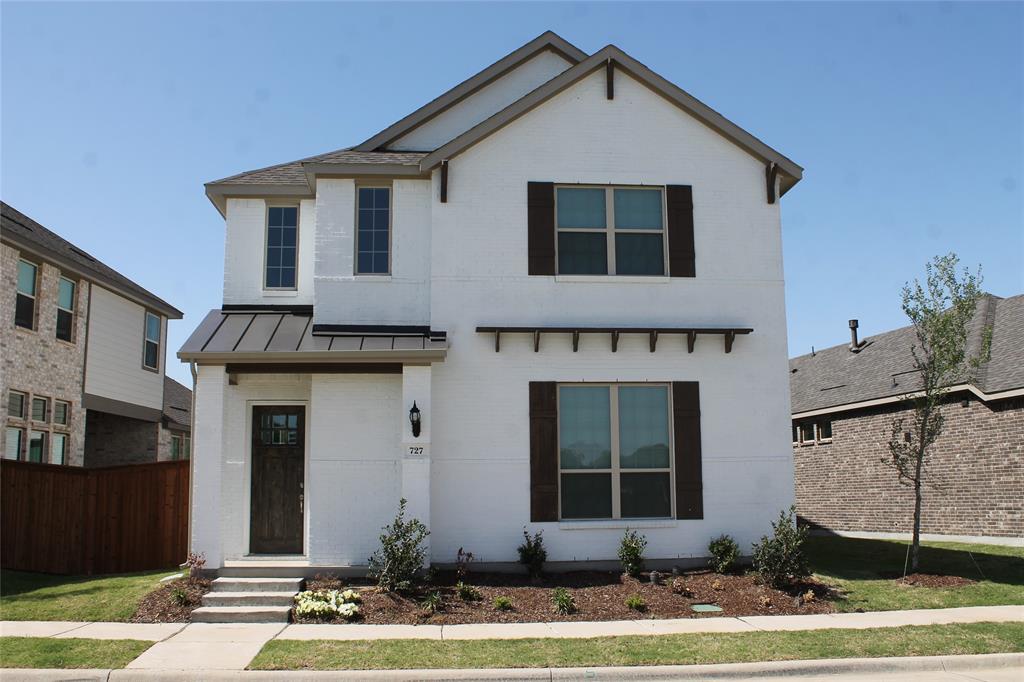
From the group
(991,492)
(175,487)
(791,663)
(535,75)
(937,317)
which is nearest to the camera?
(791,663)

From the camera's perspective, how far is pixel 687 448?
13797mm

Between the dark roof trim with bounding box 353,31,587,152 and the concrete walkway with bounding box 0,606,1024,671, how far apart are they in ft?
29.9

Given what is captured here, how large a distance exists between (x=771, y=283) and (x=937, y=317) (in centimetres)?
262

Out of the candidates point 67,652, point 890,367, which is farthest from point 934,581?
point 67,652

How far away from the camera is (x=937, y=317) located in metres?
13.8

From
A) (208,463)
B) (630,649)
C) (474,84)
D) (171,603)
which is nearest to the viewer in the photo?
(630,649)

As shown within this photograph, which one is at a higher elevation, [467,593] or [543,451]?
[543,451]

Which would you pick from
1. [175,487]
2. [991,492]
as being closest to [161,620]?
[175,487]

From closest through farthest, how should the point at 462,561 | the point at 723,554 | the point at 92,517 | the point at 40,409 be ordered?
1. the point at 462,561
2. the point at 723,554
3. the point at 92,517
4. the point at 40,409

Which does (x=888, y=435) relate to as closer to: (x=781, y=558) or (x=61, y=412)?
(x=781, y=558)

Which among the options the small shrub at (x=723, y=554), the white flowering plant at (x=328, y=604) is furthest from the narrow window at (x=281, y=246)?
the small shrub at (x=723, y=554)

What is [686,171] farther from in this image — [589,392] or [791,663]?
[791,663]

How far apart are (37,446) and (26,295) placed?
11.2ft

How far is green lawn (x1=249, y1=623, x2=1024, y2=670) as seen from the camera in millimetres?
8961
